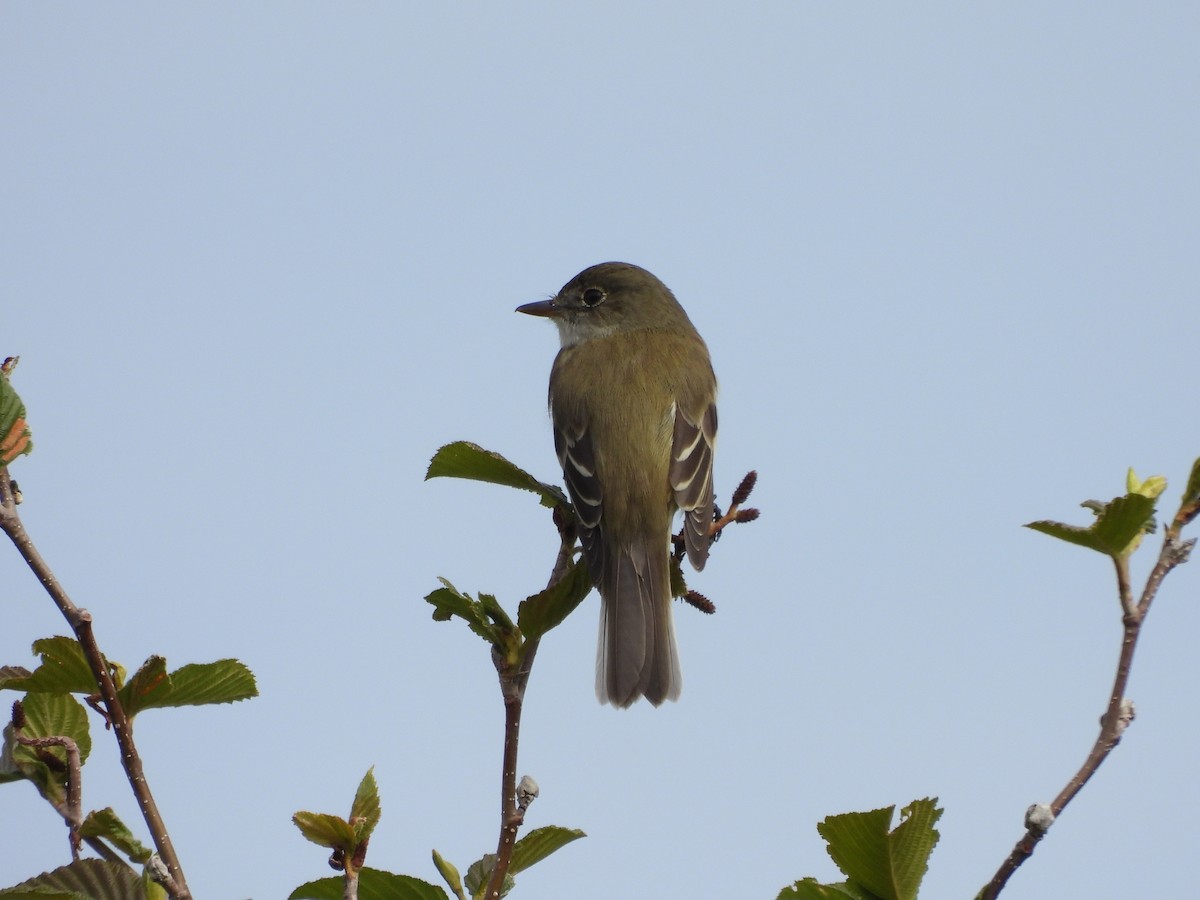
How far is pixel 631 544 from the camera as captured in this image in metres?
5.83

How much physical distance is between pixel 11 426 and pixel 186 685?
602 mm

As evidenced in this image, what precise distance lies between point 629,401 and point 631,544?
2.24 feet

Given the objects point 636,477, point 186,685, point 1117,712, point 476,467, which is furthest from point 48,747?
point 636,477

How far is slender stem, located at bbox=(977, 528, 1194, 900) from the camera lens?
1904 mm

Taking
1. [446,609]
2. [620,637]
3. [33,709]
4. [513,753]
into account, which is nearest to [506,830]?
[513,753]

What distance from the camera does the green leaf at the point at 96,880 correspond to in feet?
7.49

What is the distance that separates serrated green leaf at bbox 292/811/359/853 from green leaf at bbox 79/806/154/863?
0.90 ft

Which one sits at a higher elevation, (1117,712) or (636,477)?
(636,477)

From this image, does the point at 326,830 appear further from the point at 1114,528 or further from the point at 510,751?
the point at 1114,528

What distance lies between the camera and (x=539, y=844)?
8.55ft

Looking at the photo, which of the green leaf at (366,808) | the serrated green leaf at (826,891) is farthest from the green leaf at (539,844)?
the serrated green leaf at (826,891)

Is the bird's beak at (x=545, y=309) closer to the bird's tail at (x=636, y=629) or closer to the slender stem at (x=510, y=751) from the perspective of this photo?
the bird's tail at (x=636, y=629)

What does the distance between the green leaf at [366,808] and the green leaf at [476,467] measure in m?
0.91

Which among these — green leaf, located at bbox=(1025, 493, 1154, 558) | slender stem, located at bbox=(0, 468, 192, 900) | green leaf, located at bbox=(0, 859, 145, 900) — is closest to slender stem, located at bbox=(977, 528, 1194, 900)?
green leaf, located at bbox=(1025, 493, 1154, 558)
